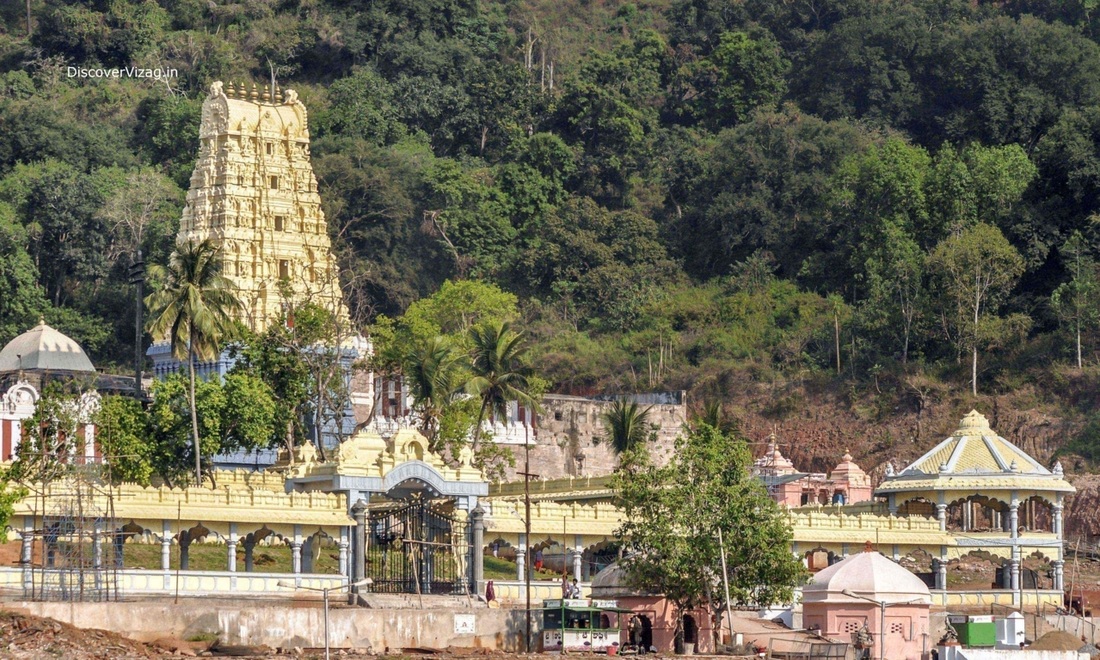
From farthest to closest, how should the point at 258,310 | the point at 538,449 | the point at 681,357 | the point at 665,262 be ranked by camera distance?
the point at 665,262 < the point at 681,357 < the point at 538,449 < the point at 258,310

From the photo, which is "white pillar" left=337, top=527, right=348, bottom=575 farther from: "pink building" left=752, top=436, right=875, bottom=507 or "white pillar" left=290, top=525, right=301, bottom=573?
"pink building" left=752, top=436, right=875, bottom=507

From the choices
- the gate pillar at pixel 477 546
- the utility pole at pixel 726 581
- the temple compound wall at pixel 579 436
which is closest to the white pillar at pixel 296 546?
the gate pillar at pixel 477 546

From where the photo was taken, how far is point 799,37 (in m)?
144

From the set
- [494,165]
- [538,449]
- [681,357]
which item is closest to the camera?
[538,449]

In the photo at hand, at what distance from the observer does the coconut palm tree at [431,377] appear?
86938 millimetres

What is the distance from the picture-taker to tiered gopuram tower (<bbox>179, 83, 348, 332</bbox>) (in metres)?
97.7

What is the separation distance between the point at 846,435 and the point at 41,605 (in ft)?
182

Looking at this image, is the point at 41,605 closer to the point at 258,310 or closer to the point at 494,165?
the point at 258,310

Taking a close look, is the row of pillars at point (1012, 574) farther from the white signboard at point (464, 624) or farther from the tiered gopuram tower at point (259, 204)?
the tiered gopuram tower at point (259, 204)

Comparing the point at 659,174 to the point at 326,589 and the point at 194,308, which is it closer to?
the point at 194,308

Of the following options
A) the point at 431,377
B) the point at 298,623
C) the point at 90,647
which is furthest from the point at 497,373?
the point at 90,647

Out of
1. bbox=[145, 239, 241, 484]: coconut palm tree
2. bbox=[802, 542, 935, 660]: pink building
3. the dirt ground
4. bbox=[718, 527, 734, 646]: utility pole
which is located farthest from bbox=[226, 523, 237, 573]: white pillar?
bbox=[802, 542, 935, 660]: pink building

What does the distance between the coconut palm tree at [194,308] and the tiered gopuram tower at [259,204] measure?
54.6 feet

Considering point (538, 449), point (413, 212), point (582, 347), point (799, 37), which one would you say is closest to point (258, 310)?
point (538, 449)
